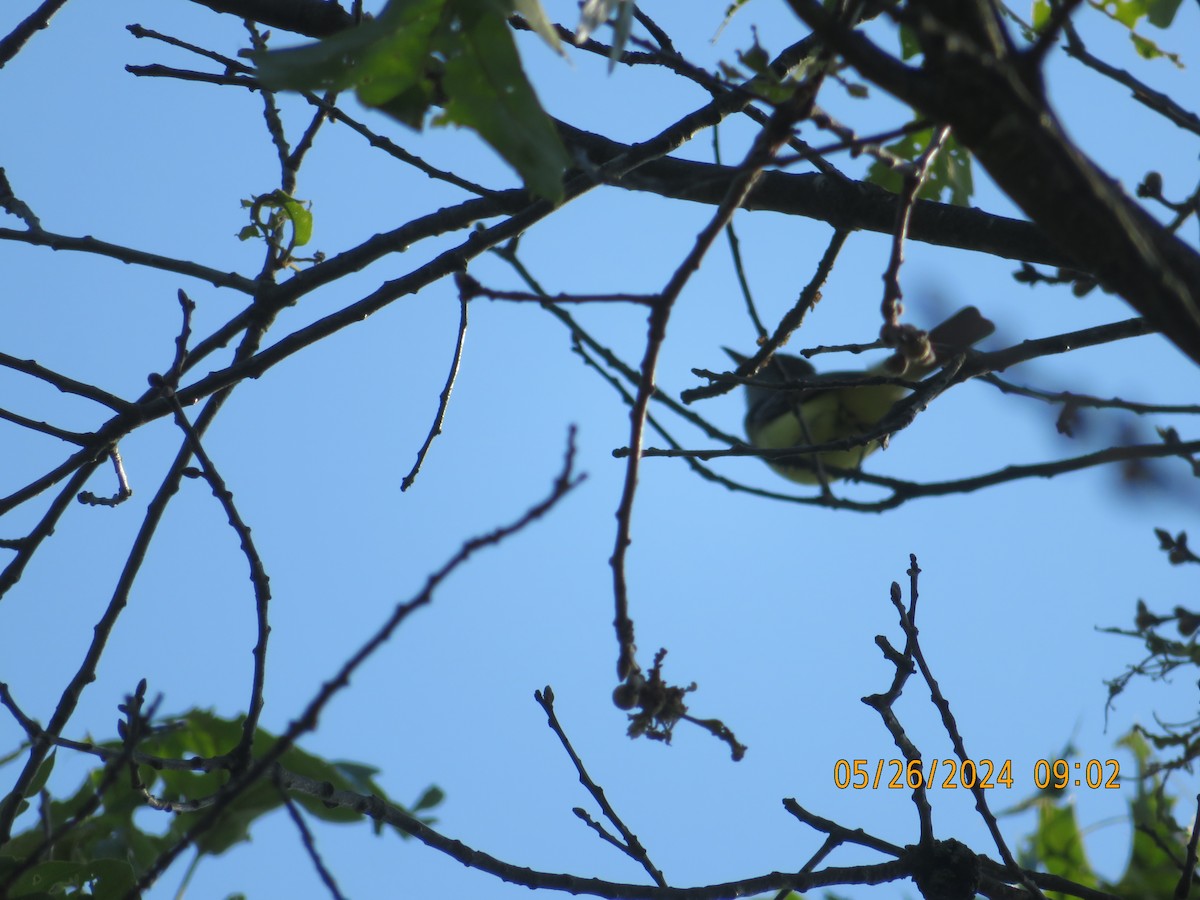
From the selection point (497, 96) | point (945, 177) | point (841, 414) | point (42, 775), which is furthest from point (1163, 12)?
point (841, 414)

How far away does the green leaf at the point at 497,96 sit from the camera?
1.67 metres

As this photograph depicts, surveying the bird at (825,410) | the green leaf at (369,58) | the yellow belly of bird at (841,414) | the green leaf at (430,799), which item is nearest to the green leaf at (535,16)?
the green leaf at (369,58)

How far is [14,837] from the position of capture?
3.62 m

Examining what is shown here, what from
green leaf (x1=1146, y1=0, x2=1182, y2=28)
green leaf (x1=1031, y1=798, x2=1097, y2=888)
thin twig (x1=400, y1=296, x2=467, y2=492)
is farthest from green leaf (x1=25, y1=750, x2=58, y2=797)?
green leaf (x1=1031, y1=798, x2=1097, y2=888)

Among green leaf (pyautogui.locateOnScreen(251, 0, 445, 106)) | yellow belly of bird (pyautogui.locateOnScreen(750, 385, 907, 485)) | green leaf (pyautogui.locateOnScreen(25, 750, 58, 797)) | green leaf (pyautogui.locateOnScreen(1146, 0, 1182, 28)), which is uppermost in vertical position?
yellow belly of bird (pyautogui.locateOnScreen(750, 385, 907, 485))

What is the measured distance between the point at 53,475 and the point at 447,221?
4.26 ft

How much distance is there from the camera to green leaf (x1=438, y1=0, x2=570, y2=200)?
65.6 inches

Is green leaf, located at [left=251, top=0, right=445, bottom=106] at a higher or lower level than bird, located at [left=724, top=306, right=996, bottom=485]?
lower

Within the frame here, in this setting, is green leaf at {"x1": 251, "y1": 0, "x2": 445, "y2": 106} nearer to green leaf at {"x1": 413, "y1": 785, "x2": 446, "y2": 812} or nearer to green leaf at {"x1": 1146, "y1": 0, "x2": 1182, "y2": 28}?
green leaf at {"x1": 1146, "y1": 0, "x2": 1182, "y2": 28}

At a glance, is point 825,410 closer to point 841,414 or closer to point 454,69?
point 841,414

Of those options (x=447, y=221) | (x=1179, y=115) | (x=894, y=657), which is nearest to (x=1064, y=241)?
(x=1179, y=115)

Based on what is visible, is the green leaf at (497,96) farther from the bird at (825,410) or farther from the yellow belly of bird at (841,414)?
the yellow belly of bird at (841,414)

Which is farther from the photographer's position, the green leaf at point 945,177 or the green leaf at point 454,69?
the green leaf at point 945,177

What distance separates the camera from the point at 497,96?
1.74 metres
